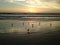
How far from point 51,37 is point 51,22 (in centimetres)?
10

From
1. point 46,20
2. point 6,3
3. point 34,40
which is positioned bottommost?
point 34,40

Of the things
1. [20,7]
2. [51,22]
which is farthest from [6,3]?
[51,22]

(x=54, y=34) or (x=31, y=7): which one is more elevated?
(x=31, y=7)

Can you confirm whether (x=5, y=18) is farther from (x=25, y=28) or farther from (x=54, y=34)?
(x=54, y=34)

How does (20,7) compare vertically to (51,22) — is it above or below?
above

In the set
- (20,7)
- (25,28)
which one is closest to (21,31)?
(25,28)

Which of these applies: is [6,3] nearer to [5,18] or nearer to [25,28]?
[5,18]

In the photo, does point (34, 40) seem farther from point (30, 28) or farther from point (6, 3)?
point (6, 3)

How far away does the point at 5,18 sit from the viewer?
0.93 m

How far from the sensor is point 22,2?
915 millimetres

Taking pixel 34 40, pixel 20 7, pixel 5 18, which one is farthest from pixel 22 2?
pixel 34 40

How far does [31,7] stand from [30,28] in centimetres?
13

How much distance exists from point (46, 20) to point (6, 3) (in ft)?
0.90

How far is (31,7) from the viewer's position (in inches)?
36.1
